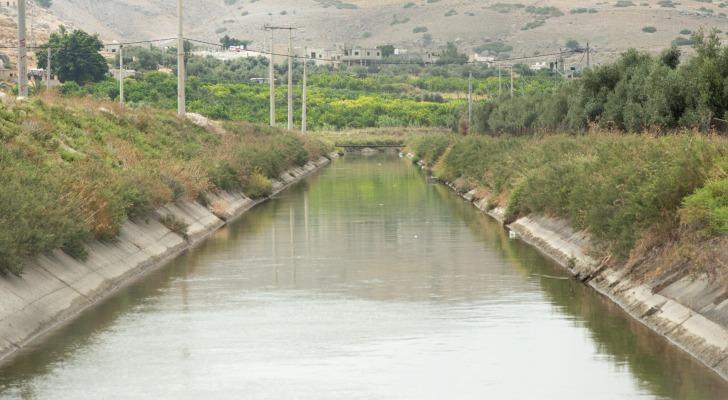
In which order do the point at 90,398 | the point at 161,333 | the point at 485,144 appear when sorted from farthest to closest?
1. the point at 485,144
2. the point at 161,333
3. the point at 90,398

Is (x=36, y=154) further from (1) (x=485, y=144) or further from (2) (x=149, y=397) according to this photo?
(1) (x=485, y=144)

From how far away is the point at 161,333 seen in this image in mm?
25016

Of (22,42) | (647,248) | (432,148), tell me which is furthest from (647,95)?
(432,148)

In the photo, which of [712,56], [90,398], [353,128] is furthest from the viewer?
[353,128]

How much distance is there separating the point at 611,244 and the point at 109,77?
448 ft

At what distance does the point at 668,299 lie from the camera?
25422 mm

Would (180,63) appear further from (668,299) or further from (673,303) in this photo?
(673,303)

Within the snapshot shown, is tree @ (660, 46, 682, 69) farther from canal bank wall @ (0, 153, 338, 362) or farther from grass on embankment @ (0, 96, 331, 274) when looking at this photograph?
canal bank wall @ (0, 153, 338, 362)

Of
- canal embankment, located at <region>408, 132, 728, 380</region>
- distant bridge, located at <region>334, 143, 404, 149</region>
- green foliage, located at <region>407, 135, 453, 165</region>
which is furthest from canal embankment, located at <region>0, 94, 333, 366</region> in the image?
distant bridge, located at <region>334, 143, 404, 149</region>

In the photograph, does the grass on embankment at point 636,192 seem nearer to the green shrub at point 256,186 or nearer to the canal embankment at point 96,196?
A: the canal embankment at point 96,196

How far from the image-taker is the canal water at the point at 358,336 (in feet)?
65.8

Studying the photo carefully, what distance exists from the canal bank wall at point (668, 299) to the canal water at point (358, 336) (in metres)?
0.30

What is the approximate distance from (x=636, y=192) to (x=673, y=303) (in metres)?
5.23

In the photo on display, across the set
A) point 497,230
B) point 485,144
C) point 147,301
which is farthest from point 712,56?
point 147,301
